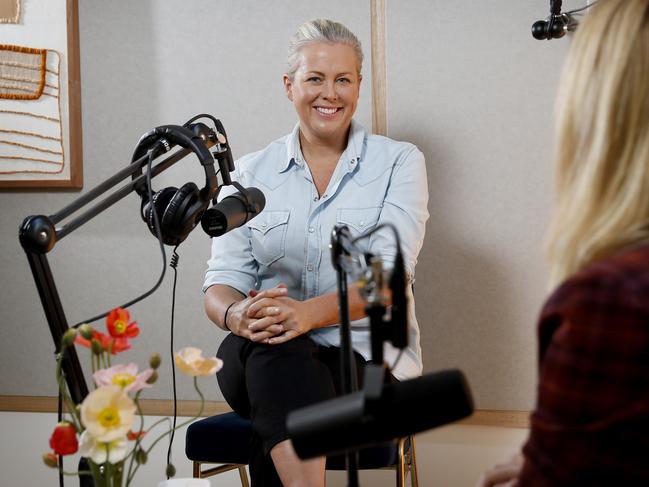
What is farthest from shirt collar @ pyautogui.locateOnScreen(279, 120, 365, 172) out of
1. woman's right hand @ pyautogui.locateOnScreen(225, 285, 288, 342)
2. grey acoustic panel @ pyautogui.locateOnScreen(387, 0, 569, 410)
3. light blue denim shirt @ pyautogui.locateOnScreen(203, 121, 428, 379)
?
grey acoustic panel @ pyautogui.locateOnScreen(387, 0, 569, 410)

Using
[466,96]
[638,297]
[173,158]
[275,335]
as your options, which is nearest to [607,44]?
[638,297]

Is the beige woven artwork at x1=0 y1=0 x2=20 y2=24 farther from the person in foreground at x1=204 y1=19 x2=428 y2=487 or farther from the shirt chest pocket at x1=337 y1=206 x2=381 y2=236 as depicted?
the shirt chest pocket at x1=337 y1=206 x2=381 y2=236

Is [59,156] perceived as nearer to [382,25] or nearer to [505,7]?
[382,25]

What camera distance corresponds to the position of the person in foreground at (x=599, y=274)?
658mm

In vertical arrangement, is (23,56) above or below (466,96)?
above

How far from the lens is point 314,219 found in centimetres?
222

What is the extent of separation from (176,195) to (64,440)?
51 cm

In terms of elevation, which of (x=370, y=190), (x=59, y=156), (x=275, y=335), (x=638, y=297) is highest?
(x=59, y=156)

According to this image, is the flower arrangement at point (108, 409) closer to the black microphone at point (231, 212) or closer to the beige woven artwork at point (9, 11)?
the black microphone at point (231, 212)

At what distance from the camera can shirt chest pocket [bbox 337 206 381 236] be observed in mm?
2168

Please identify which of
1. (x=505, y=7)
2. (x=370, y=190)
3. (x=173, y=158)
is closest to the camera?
(x=173, y=158)

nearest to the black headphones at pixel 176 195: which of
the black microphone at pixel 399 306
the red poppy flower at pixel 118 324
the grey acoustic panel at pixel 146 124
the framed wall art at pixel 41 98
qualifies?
the red poppy flower at pixel 118 324

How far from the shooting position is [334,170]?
227 centimetres

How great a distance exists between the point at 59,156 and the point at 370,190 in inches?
57.7
